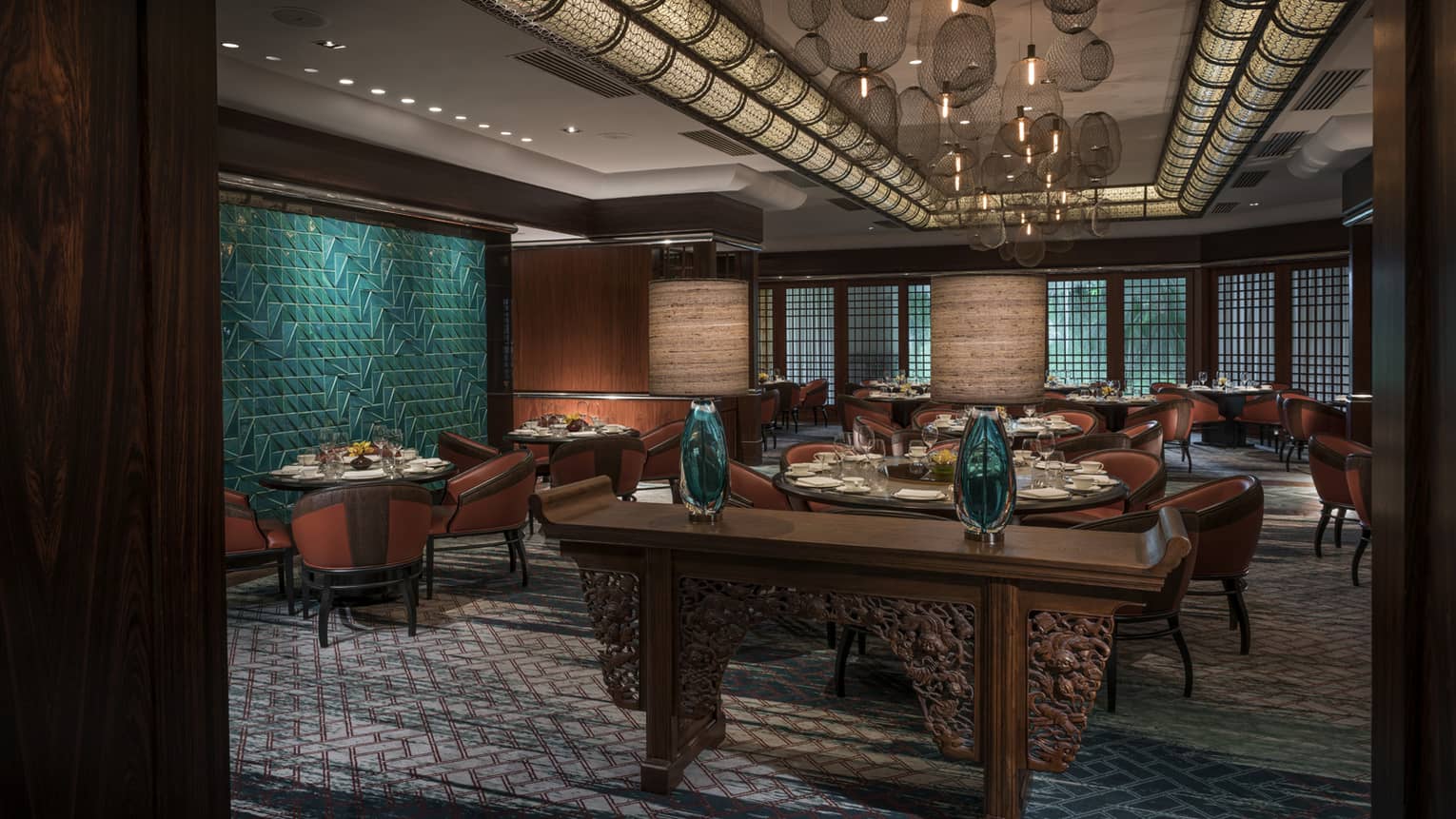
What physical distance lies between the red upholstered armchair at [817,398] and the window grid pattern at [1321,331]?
7305 mm

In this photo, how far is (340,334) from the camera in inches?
332

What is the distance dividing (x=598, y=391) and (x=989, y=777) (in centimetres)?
888

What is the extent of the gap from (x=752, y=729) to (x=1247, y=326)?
550 inches

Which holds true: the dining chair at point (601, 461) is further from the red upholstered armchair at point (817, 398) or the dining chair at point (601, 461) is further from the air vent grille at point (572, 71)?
the red upholstered armchair at point (817, 398)

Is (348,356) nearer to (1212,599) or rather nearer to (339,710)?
(339,710)

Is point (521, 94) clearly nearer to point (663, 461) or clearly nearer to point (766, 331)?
point (663, 461)

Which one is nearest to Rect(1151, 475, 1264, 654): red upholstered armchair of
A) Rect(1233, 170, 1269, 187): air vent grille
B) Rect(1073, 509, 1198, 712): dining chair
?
Rect(1073, 509, 1198, 712): dining chair

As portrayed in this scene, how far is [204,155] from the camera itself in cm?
136

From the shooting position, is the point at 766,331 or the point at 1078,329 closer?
the point at 1078,329

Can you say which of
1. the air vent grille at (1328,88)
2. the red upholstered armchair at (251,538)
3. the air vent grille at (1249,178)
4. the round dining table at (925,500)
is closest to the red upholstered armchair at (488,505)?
the red upholstered armchair at (251,538)

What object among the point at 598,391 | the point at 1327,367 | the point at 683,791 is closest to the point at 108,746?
the point at 683,791

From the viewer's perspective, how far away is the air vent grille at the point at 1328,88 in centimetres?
691

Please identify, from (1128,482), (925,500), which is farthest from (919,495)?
(1128,482)

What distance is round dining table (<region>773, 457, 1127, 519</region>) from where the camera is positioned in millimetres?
4242
